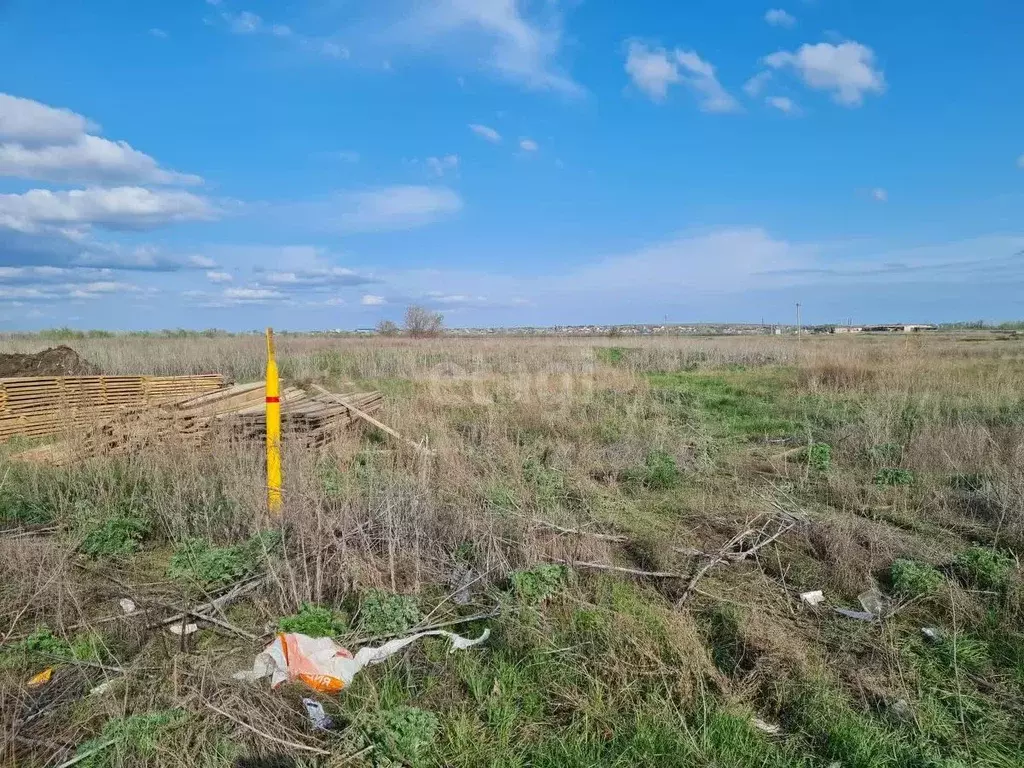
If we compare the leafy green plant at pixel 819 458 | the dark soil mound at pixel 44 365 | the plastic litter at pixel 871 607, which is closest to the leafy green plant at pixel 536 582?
the plastic litter at pixel 871 607

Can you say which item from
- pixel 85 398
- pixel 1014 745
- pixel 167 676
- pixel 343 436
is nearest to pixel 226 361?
pixel 85 398

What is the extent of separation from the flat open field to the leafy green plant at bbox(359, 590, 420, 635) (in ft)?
0.05

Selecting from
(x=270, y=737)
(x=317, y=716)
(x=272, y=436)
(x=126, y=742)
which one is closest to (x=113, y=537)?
(x=272, y=436)

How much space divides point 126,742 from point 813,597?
387 cm

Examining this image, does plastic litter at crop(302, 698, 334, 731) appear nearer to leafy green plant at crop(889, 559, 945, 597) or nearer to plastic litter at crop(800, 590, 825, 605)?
plastic litter at crop(800, 590, 825, 605)

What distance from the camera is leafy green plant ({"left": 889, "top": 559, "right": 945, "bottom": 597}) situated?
397 cm

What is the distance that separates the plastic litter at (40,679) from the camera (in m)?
3.04

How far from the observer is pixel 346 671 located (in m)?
3.19

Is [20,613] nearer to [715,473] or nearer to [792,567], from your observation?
[792,567]

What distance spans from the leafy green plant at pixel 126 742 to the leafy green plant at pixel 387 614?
1110 mm

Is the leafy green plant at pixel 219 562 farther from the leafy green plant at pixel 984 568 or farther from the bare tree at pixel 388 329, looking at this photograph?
the bare tree at pixel 388 329

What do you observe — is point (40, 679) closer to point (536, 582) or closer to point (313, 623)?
point (313, 623)

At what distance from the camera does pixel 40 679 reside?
10.2 ft

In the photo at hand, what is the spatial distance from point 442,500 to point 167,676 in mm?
2660
